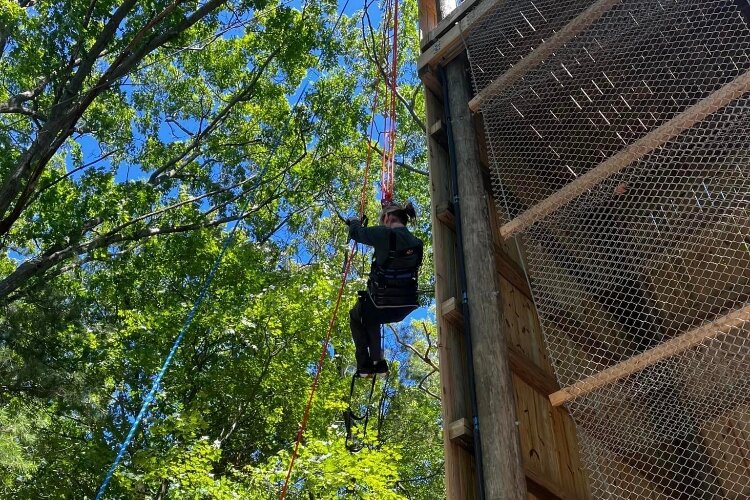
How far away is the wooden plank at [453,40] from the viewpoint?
16.0 ft

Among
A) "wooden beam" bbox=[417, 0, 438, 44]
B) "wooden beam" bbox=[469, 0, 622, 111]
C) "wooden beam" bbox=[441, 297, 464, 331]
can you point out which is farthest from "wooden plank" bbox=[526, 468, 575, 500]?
"wooden beam" bbox=[417, 0, 438, 44]

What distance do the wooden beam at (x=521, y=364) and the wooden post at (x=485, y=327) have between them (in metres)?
0.11

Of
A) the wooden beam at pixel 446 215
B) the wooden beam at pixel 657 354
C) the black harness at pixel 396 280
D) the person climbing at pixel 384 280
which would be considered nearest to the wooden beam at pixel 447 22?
the person climbing at pixel 384 280

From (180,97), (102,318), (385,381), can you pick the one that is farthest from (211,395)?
(180,97)

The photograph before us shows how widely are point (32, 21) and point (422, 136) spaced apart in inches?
311

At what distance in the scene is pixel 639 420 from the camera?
349cm

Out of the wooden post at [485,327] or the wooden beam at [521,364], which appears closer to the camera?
the wooden post at [485,327]

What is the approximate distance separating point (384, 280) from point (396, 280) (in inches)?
3.8

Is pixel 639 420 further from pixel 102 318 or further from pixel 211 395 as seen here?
pixel 102 318

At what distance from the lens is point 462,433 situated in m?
3.60

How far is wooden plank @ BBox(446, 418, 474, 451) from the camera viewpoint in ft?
11.9

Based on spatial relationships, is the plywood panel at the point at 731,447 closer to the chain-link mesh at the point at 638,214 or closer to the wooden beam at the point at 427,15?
the chain-link mesh at the point at 638,214

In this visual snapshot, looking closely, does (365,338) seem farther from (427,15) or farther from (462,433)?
(427,15)

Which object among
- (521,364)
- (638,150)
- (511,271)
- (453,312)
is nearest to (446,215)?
(511,271)
